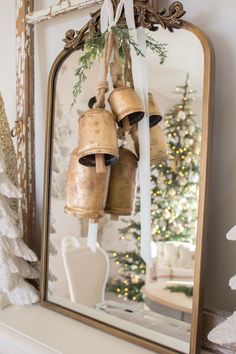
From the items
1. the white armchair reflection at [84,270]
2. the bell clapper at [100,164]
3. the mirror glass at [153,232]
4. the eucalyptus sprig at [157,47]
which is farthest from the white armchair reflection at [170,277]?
the eucalyptus sprig at [157,47]

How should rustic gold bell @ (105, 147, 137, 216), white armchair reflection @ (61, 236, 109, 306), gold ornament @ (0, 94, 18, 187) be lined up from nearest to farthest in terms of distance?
1. rustic gold bell @ (105, 147, 137, 216)
2. white armchair reflection @ (61, 236, 109, 306)
3. gold ornament @ (0, 94, 18, 187)

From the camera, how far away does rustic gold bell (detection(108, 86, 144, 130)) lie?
854mm

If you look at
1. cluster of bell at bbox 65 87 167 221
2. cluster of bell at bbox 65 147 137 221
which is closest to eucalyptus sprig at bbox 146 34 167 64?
cluster of bell at bbox 65 87 167 221

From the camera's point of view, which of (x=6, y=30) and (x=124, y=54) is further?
(x=6, y=30)

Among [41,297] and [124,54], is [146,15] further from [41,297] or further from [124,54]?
[41,297]

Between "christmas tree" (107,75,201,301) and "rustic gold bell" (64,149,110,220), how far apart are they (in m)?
0.11

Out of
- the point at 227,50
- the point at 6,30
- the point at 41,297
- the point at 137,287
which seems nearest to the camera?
the point at 227,50

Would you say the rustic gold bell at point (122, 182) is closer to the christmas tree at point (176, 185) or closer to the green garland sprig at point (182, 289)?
the christmas tree at point (176, 185)

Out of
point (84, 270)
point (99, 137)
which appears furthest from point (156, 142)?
point (84, 270)

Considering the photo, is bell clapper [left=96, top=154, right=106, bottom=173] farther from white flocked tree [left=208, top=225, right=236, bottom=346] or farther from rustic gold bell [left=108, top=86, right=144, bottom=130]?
white flocked tree [left=208, top=225, right=236, bottom=346]

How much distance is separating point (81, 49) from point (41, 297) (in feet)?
2.39

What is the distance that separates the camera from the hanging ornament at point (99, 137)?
83 centimetres

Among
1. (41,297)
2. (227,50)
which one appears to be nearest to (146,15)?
(227,50)

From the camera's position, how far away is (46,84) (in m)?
1.23
